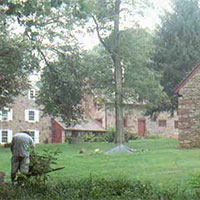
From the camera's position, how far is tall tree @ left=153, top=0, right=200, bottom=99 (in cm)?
3522

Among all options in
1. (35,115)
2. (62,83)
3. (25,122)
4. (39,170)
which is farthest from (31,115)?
(39,170)

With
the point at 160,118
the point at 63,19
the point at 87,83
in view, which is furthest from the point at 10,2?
the point at 160,118

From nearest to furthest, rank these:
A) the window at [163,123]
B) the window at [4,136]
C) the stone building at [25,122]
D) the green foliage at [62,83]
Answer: the green foliage at [62,83] → the window at [4,136] → the stone building at [25,122] → the window at [163,123]

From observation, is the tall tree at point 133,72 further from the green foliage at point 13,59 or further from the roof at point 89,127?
the roof at point 89,127

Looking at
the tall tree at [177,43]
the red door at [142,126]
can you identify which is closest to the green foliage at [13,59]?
the tall tree at [177,43]

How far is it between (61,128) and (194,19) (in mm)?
19763

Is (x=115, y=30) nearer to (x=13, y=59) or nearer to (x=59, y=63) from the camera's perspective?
(x=59, y=63)

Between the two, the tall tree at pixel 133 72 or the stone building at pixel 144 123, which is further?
the stone building at pixel 144 123

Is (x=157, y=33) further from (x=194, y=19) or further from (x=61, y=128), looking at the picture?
(x=61, y=128)

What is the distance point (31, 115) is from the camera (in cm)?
4906

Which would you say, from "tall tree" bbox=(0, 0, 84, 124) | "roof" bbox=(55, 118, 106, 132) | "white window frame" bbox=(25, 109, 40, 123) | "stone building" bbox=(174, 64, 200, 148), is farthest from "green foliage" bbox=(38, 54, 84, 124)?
"roof" bbox=(55, 118, 106, 132)

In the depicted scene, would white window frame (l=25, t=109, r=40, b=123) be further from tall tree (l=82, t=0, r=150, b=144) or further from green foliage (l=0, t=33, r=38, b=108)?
green foliage (l=0, t=33, r=38, b=108)

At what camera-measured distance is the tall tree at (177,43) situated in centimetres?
3522

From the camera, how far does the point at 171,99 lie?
1389 inches
